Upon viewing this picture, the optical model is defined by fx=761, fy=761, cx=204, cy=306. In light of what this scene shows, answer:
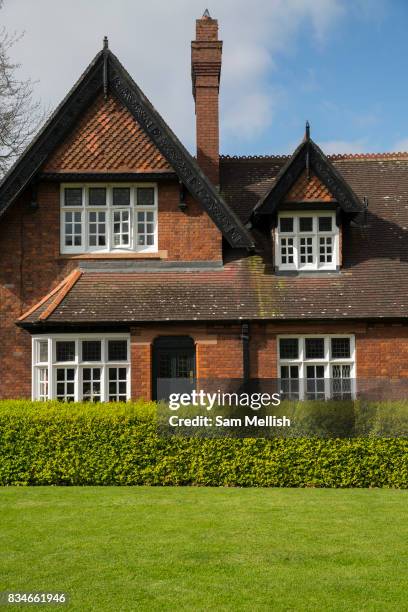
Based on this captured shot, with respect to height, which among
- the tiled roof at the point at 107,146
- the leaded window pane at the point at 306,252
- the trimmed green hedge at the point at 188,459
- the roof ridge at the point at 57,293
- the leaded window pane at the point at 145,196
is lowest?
the trimmed green hedge at the point at 188,459

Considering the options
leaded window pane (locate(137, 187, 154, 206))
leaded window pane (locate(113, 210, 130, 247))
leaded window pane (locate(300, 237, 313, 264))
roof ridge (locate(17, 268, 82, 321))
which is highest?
leaded window pane (locate(137, 187, 154, 206))

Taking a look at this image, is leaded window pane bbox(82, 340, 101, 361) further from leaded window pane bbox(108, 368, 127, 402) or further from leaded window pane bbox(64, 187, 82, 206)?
leaded window pane bbox(64, 187, 82, 206)

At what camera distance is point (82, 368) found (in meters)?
18.5

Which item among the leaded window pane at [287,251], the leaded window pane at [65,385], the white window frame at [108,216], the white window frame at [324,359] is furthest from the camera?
the leaded window pane at [287,251]

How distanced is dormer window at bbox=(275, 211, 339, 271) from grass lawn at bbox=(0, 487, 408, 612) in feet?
27.0

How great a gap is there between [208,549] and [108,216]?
478 inches

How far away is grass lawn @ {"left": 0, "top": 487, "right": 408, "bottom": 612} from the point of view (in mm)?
7555

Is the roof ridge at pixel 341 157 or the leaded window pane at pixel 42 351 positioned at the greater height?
the roof ridge at pixel 341 157

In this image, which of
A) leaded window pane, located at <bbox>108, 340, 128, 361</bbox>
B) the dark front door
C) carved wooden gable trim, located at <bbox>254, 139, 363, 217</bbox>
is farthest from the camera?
carved wooden gable trim, located at <bbox>254, 139, 363, 217</bbox>

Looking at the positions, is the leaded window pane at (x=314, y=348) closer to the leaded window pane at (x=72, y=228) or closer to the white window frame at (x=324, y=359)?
the white window frame at (x=324, y=359)

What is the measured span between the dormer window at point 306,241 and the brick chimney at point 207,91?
9.77 feet

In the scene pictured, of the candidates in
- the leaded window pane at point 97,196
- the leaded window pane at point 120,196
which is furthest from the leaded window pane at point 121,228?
the leaded window pane at point 97,196

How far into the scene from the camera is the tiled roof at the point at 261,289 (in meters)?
18.5

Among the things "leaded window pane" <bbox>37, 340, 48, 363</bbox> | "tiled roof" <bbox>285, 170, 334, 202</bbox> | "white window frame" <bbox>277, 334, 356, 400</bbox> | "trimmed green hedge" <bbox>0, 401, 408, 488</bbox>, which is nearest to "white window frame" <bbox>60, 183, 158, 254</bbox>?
"leaded window pane" <bbox>37, 340, 48, 363</bbox>
